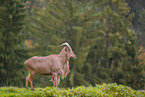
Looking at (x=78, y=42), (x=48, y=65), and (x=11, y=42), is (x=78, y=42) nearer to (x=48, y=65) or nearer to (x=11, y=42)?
(x=11, y=42)

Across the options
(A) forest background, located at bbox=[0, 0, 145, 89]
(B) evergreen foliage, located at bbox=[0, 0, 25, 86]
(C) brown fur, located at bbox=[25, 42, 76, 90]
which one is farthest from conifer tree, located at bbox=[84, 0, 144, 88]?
(C) brown fur, located at bbox=[25, 42, 76, 90]

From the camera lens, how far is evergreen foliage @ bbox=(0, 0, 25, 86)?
23.0 meters

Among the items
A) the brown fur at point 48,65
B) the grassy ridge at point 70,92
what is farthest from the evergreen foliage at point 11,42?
the brown fur at point 48,65

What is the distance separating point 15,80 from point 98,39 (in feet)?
36.6

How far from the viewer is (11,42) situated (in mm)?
24047

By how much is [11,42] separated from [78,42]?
7721mm

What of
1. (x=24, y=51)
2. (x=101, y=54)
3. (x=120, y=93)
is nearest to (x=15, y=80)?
(x=24, y=51)

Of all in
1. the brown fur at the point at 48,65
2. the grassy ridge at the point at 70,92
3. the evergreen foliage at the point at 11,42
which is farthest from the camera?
the evergreen foliage at the point at 11,42

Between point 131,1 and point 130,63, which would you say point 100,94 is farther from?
point 131,1

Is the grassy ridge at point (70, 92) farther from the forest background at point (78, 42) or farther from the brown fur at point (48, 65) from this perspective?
the forest background at point (78, 42)

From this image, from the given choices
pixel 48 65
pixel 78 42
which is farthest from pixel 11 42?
pixel 48 65

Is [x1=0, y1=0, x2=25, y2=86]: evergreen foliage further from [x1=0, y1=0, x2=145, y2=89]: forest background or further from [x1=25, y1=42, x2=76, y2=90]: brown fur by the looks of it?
[x1=25, y1=42, x2=76, y2=90]: brown fur

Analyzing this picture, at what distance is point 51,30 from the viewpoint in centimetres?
2970

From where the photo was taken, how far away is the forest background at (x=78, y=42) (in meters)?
23.9
